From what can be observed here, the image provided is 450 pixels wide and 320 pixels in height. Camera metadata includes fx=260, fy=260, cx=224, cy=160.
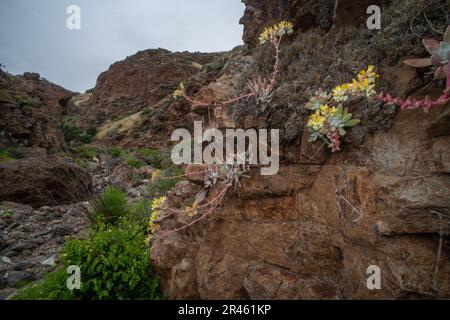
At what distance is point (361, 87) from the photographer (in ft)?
5.60

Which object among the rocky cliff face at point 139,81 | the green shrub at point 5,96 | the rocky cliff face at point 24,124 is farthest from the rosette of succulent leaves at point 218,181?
the rocky cliff face at point 139,81

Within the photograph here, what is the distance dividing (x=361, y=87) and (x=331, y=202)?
822 mm

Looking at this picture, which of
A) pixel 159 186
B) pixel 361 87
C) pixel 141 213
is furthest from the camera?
pixel 159 186

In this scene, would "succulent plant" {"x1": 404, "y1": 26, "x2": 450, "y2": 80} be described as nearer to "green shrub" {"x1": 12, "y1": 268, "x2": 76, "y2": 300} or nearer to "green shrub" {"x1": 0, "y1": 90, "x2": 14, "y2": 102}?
"green shrub" {"x1": 12, "y1": 268, "x2": 76, "y2": 300}

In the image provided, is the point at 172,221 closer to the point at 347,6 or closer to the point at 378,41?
the point at 378,41

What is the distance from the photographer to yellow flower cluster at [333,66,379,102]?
1687mm

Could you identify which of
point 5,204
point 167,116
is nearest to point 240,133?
point 5,204

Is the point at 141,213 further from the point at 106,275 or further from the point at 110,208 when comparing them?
the point at 106,275

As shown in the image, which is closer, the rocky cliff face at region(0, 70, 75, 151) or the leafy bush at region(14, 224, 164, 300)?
the leafy bush at region(14, 224, 164, 300)

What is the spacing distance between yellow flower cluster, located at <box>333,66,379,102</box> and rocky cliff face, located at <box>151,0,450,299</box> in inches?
4.3

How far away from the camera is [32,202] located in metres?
7.74

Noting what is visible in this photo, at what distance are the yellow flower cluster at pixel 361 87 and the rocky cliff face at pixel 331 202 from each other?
11 centimetres

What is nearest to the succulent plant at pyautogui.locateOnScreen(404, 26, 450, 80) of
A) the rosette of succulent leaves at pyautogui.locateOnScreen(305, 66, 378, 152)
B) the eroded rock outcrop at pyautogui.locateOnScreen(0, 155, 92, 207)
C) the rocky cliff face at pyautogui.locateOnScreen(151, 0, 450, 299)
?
Result: the rocky cliff face at pyautogui.locateOnScreen(151, 0, 450, 299)

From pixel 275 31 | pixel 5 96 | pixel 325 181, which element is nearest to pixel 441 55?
pixel 325 181
